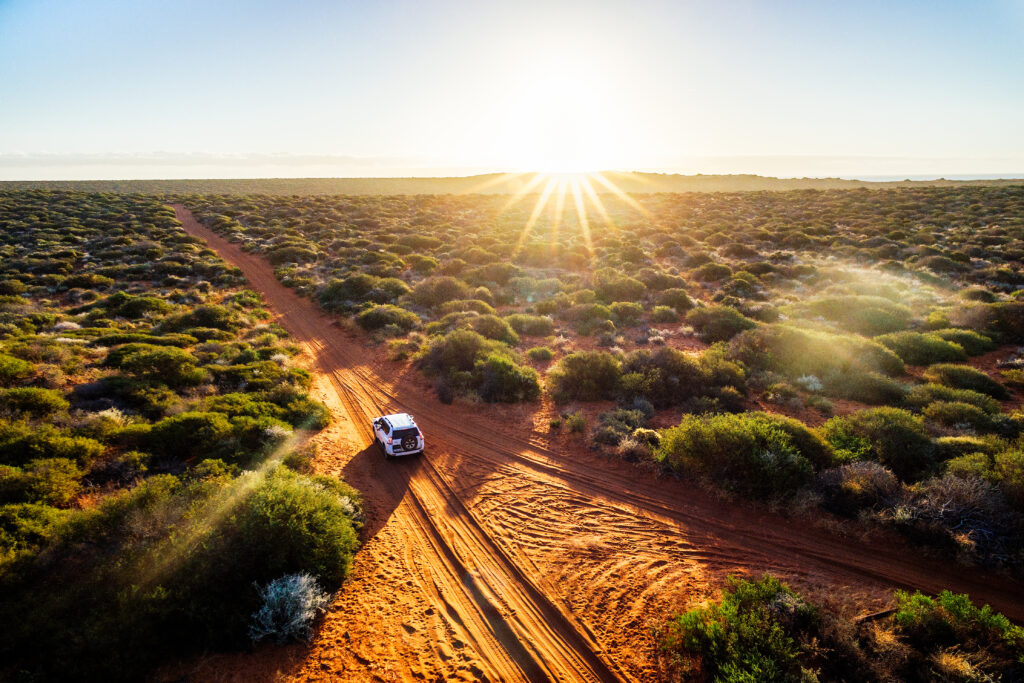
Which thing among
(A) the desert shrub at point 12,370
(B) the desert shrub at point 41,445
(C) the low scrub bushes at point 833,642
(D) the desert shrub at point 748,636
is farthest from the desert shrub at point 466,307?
(C) the low scrub bushes at point 833,642

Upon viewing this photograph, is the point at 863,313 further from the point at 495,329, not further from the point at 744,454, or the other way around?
the point at 495,329

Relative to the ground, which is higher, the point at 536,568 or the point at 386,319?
the point at 386,319

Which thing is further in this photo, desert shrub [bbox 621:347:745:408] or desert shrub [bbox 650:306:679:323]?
desert shrub [bbox 650:306:679:323]

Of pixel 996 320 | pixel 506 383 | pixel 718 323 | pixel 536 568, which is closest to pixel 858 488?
pixel 536 568

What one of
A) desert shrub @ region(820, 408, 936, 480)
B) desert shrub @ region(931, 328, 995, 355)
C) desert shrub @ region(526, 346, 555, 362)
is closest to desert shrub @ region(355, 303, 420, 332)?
desert shrub @ region(526, 346, 555, 362)

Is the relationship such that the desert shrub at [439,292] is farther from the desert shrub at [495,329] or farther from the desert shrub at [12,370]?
the desert shrub at [12,370]

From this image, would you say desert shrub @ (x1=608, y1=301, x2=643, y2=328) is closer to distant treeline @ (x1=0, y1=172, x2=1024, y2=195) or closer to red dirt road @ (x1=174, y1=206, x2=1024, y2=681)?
→ red dirt road @ (x1=174, y1=206, x2=1024, y2=681)

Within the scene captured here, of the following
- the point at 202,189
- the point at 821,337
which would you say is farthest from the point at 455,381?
the point at 202,189
